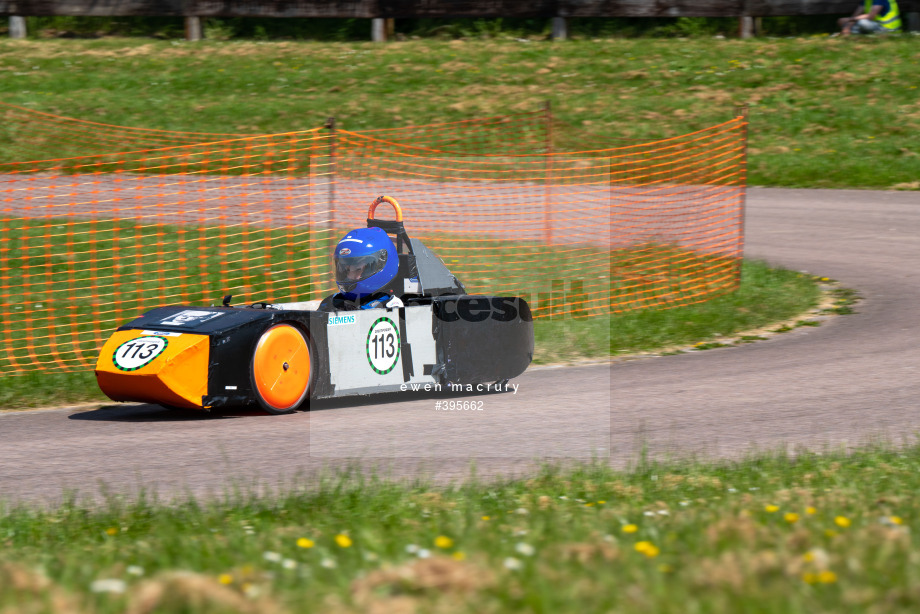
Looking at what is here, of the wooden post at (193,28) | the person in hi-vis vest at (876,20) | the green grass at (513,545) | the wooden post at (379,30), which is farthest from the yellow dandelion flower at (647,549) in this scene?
the wooden post at (193,28)

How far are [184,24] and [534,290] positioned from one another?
18.1 metres

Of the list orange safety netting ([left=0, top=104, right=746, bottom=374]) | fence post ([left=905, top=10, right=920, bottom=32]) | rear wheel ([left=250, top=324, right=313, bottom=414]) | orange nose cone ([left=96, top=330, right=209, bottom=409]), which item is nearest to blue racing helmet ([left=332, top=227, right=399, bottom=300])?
rear wheel ([left=250, top=324, right=313, bottom=414])

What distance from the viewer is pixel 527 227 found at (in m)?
16.2

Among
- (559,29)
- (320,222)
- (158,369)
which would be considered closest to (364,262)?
(158,369)

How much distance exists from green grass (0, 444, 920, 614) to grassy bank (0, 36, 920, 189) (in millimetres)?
15151

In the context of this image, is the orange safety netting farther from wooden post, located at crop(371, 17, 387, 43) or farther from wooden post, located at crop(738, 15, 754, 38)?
wooden post, located at crop(371, 17, 387, 43)

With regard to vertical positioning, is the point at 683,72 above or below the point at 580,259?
above

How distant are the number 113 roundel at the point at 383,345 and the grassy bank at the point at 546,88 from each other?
1297 centimetres

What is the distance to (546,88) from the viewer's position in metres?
24.2

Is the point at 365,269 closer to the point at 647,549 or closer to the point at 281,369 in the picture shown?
the point at 281,369

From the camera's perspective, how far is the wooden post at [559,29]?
27500mm

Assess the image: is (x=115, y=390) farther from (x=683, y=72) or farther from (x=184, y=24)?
(x=184, y=24)

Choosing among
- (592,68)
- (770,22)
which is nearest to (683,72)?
(592,68)

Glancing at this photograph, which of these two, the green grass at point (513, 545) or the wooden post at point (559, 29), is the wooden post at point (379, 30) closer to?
the wooden post at point (559, 29)
